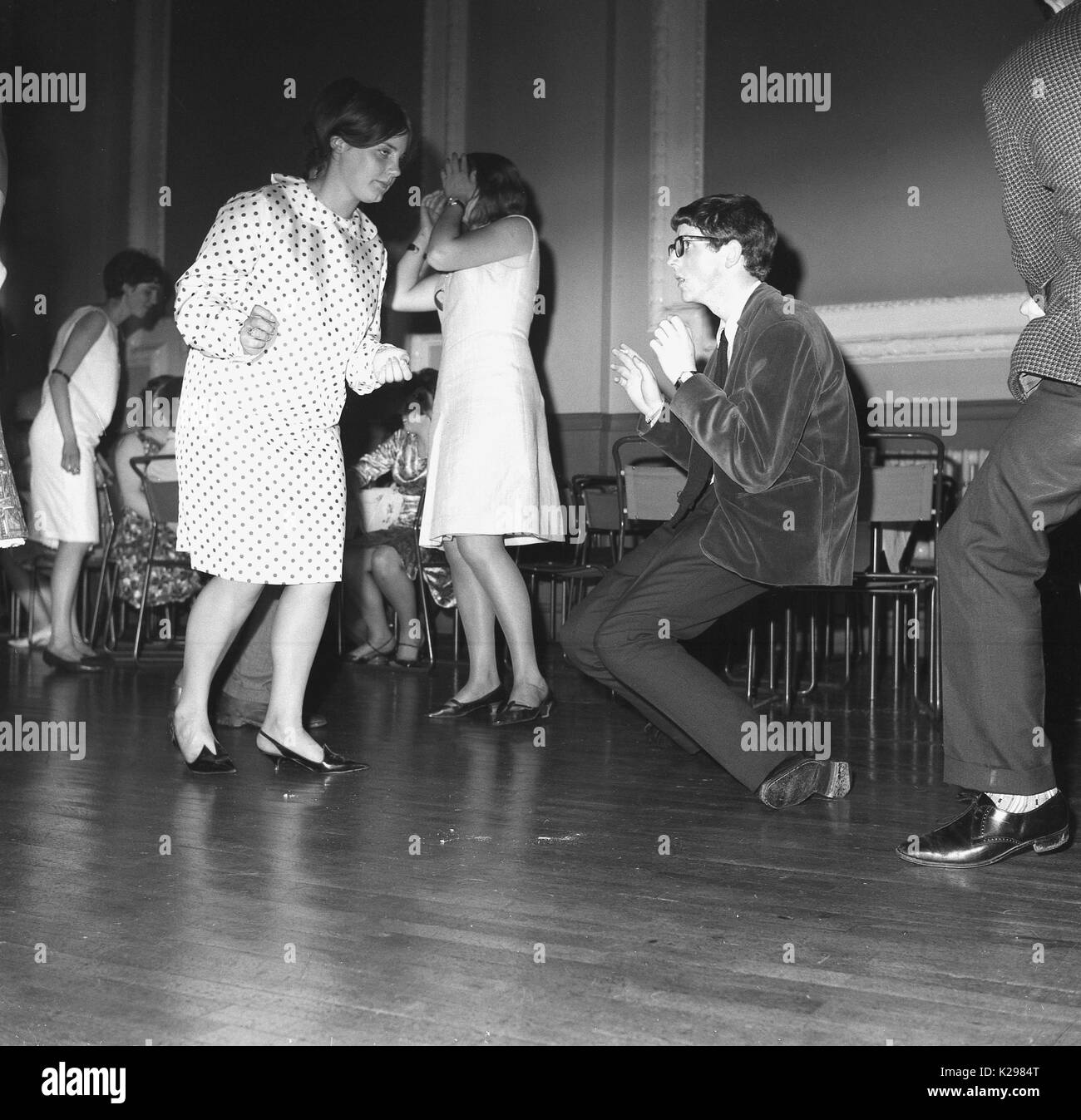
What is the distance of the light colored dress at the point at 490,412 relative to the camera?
12.1ft

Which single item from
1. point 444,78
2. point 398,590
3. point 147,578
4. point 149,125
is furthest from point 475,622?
point 149,125

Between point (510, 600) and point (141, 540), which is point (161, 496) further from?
point (510, 600)

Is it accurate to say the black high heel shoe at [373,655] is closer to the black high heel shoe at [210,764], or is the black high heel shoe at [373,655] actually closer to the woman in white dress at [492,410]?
the woman in white dress at [492,410]

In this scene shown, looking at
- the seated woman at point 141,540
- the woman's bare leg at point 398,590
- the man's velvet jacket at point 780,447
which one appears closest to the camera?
the man's velvet jacket at point 780,447

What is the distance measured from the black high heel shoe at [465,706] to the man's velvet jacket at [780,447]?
136cm

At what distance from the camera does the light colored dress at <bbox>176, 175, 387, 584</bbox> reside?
2.79 m

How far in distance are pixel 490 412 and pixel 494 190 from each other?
62 cm

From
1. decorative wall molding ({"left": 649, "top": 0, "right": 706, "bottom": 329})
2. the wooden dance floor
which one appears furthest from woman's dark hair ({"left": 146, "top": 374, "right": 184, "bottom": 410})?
the wooden dance floor

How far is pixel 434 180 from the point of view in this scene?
261 inches

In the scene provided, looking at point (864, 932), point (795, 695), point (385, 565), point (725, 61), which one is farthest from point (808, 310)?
point (725, 61)

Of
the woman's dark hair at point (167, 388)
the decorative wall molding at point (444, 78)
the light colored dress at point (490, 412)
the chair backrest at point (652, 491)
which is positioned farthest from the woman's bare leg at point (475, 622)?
the decorative wall molding at point (444, 78)

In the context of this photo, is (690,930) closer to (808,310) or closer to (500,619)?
(808,310)

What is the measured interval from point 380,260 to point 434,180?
12.3ft

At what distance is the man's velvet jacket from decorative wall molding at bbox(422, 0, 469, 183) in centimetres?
437
